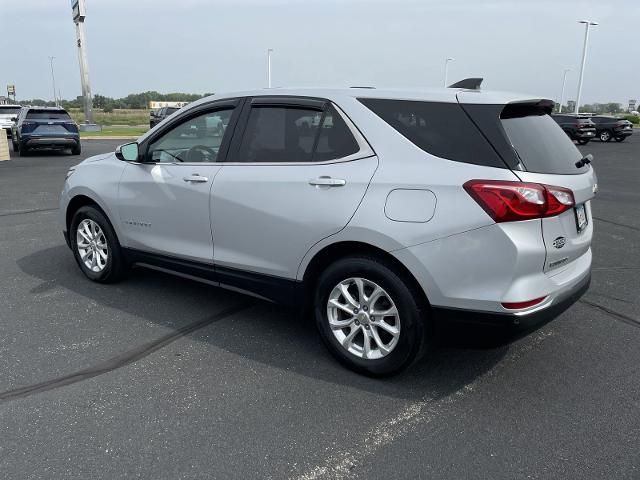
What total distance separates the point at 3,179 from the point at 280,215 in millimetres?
11514

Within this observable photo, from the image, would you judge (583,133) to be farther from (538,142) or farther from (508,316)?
(508,316)

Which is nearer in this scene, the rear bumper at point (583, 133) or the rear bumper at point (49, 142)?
the rear bumper at point (49, 142)

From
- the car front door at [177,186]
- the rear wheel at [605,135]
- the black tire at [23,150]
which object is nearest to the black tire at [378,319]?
the car front door at [177,186]

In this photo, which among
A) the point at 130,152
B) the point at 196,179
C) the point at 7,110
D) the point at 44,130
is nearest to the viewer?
the point at 196,179

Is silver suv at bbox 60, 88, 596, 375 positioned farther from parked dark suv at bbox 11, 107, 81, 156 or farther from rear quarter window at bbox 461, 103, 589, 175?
parked dark suv at bbox 11, 107, 81, 156

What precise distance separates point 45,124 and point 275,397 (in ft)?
56.6

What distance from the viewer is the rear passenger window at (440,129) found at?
9.73 feet

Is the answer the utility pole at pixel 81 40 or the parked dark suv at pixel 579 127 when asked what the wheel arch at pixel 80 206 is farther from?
the utility pole at pixel 81 40

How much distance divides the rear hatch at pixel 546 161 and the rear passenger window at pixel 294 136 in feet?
2.64

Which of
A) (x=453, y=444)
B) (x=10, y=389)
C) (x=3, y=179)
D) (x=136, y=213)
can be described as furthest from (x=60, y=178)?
(x=453, y=444)

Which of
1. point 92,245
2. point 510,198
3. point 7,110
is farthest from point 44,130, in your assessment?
point 510,198

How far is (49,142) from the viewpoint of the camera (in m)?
17.5

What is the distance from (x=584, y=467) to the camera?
8.38 ft

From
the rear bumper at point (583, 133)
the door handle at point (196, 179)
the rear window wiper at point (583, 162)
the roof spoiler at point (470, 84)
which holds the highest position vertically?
the roof spoiler at point (470, 84)
